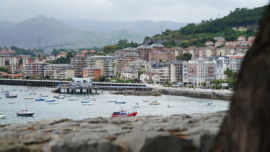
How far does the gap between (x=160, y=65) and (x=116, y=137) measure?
102 meters

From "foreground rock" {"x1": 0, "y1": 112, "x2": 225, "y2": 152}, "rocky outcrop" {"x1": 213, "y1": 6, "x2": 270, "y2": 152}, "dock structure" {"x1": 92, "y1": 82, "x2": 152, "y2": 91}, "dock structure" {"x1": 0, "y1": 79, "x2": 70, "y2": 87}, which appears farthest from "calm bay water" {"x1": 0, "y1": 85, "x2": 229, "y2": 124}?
"dock structure" {"x1": 0, "y1": 79, "x2": 70, "y2": 87}

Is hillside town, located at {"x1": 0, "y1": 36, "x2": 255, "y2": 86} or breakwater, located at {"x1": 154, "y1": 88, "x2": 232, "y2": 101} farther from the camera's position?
hillside town, located at {"x1": 0, "y1": 36, "x2": 255, "y2": 86}

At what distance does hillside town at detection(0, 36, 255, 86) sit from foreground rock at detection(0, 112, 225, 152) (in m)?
86.7

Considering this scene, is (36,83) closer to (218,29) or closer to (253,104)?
(218,29)

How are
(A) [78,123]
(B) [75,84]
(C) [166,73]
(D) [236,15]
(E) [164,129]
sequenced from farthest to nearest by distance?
1. (D) [236,15]
2. (C) [166,73]
3. (B) [75,84]
4. (A) [78,123]
5. (E) [164,129]

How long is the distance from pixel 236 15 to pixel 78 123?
477ft

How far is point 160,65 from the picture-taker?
4186 inches

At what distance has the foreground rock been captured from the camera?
4070mm

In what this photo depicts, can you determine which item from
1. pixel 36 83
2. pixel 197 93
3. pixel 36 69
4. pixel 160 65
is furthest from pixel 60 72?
pixel 197 93

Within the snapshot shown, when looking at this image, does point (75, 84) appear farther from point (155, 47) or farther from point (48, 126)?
point (48, 126)

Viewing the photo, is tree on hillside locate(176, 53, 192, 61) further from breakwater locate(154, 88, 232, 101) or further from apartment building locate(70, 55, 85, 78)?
breakwater locate(154, 88, 232, 101)

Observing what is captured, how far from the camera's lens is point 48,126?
5695 millimetres

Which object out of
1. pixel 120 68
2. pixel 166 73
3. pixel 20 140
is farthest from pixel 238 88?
pixel 120 68

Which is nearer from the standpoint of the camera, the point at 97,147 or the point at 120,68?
the point at 97,147
